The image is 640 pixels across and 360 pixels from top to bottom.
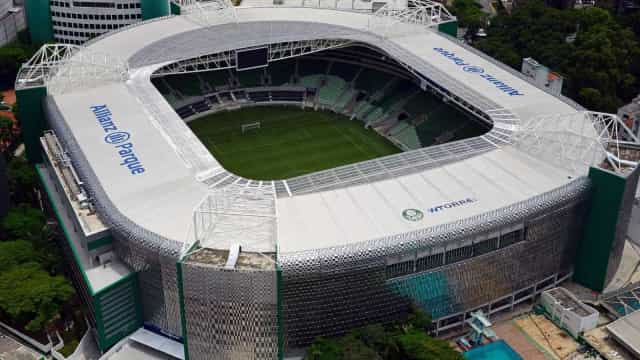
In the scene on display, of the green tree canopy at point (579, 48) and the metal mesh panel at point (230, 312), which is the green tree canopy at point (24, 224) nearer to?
the metal mesh panel at point (230, 312)

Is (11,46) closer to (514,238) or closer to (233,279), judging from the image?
(233,279)

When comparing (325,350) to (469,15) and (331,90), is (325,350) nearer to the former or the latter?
(331,90)

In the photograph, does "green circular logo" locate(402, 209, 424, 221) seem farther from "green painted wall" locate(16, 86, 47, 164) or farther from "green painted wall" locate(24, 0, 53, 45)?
"green painted wall" locate(24, 0, 53, 45)

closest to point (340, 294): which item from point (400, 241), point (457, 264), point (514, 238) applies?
point (400, 241)

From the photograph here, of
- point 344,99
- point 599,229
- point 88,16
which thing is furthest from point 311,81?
point 599,229

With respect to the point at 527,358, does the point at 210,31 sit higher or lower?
higher

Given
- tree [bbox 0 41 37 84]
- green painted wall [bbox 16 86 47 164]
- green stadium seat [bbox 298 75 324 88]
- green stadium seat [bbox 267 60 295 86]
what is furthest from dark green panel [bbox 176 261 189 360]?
tree [bbox 0 41 37 84]
